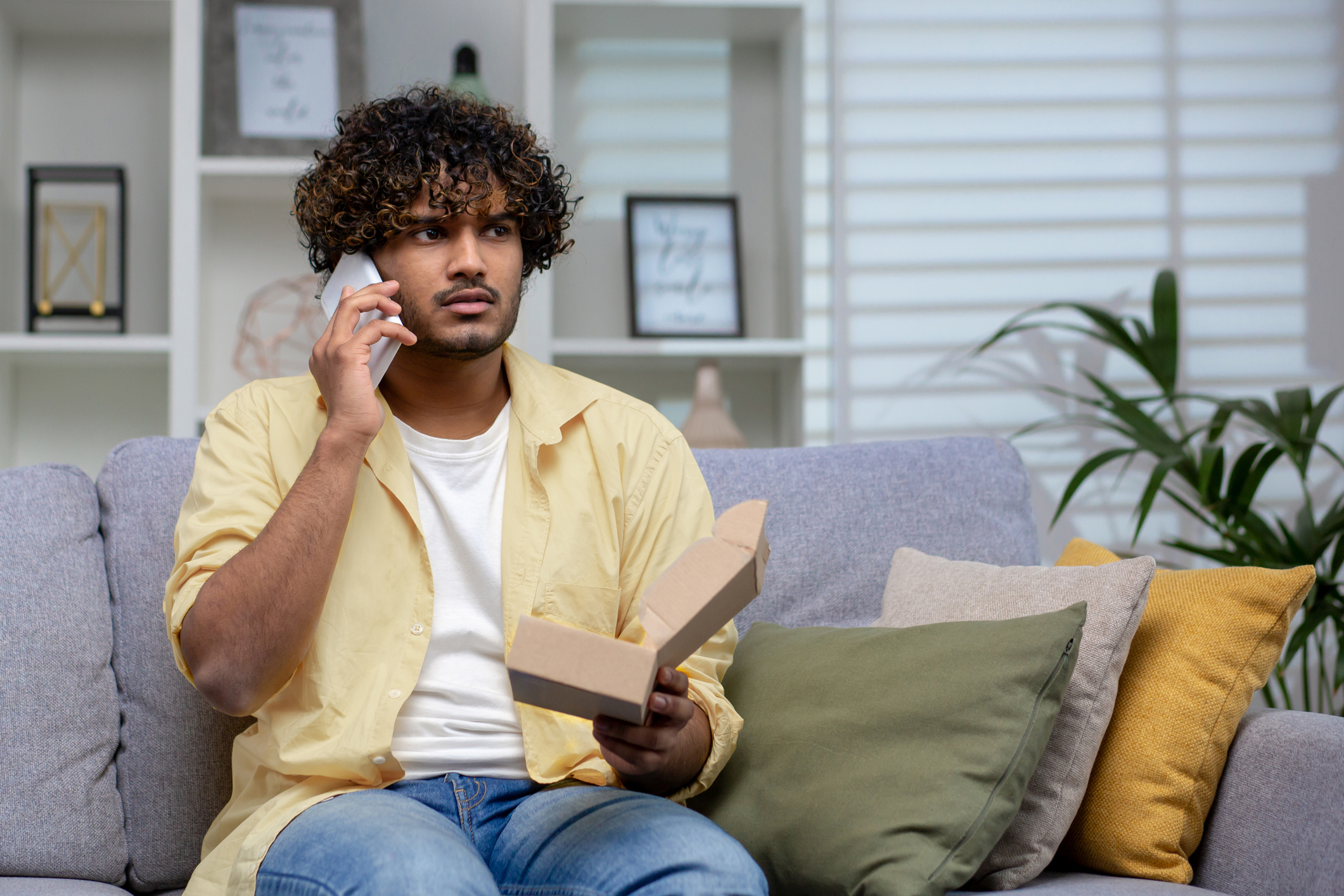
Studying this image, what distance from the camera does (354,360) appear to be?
3.93ft

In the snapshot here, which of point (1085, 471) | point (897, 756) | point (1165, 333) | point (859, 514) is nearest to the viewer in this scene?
point (897, 756)

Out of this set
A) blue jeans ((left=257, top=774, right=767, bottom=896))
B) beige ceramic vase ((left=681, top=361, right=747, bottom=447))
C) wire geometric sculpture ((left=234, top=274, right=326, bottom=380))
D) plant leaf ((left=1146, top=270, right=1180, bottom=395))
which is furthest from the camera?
wire geometric sculpture ((left=234, top=274, right=326, bottom=380))

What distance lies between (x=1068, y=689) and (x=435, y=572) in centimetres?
73

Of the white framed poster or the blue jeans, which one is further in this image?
the white framed poster

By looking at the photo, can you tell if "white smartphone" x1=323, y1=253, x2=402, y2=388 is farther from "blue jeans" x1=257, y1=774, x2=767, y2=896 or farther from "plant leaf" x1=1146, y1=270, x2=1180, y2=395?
"plant leaf" x1=1146, y1=270, x2=1180, y2=395

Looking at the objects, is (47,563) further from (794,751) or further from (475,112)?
(794,751)

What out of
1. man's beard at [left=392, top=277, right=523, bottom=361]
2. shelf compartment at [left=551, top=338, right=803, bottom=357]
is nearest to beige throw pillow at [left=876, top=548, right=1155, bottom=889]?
man's beard at [left=392, top=277, right=523, bottom=361]

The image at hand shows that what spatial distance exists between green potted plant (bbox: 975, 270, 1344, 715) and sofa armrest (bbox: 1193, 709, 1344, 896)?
68 cm

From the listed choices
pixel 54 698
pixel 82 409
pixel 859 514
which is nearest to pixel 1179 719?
pixel 859 514

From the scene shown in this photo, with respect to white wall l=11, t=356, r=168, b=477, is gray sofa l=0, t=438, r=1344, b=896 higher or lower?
lower

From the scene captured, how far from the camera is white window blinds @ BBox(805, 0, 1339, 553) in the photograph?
248 cm

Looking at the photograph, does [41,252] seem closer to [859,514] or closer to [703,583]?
[859,514]

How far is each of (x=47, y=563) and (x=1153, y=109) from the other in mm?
2380

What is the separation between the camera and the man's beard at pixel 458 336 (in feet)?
A: 4.17
